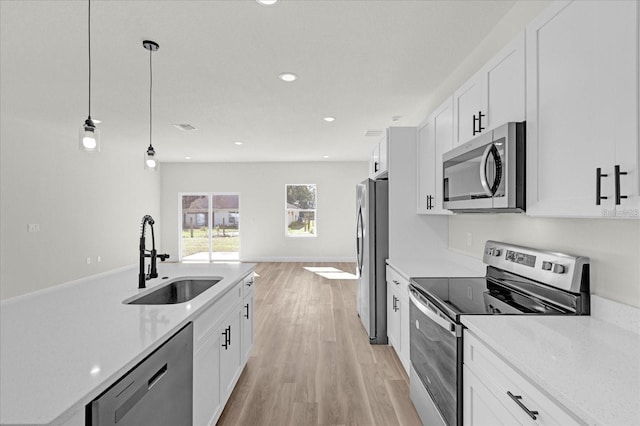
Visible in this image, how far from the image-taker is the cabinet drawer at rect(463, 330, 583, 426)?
3.20 ft

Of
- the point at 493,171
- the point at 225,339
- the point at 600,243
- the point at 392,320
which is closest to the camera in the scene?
the point at 600,243

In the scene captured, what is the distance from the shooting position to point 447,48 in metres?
2.84

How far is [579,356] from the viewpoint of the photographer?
1137mm

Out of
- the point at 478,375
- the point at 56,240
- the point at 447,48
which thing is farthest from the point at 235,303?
the point at 56,240

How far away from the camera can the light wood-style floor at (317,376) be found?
2.32 meters

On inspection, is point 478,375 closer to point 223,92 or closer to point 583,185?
point 583,185

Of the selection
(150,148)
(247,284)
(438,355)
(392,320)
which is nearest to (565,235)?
(438,355)

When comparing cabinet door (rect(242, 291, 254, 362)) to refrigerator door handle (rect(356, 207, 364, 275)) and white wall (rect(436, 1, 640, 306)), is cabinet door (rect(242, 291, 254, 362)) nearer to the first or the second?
refrigerator door handle (rect(356, 207, 364, 275))

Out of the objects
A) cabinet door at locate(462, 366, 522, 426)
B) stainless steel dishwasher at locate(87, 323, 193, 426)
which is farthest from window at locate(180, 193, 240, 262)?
cabinet door at locate(462, 366, 522, 426)

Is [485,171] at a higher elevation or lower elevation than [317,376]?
higher

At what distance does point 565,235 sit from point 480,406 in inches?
38.9

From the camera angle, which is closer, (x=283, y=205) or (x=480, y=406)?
(x=480, y=406)

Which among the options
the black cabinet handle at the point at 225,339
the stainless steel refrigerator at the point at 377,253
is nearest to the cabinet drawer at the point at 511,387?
the black cabinet handle at the point at 225,339

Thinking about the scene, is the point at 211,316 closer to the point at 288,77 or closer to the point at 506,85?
the point at 506,85
